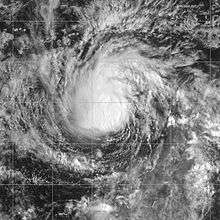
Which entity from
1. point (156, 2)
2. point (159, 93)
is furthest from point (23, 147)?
point (156, 2)

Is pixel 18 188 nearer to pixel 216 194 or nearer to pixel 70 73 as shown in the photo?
pixel 70 73

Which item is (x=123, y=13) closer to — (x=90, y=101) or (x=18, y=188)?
(x=90, y=101)

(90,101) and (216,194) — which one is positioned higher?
(90,101)

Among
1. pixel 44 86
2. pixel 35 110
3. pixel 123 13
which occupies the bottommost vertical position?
pixel 35 110
